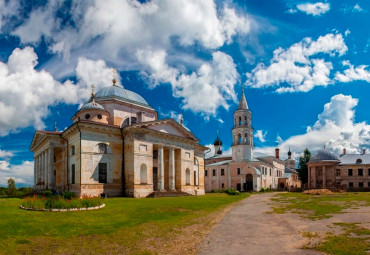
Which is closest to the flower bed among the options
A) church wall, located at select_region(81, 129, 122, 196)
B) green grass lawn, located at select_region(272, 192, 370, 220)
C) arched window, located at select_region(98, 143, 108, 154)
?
green grass lawn, located at select_region(272, 192, 370, 220)

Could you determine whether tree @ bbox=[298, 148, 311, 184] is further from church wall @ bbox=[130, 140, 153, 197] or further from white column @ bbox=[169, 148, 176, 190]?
church wall @ bbox=[130, 140, 153, 197]

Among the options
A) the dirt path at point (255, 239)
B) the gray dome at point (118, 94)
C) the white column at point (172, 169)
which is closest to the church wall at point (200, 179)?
the white column at point (172, 169)

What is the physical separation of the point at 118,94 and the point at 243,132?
33831 millimetres

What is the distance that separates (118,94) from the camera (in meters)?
39.1

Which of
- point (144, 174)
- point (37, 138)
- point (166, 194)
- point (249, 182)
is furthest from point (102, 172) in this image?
point (249, 182)

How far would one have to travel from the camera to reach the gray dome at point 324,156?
6412 centimetres

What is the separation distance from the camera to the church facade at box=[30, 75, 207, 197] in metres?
29.7

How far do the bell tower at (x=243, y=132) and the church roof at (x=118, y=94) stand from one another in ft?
94.2

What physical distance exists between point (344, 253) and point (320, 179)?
206 feet

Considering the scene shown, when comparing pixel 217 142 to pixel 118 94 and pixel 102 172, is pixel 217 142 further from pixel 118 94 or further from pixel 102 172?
pixel 102 172

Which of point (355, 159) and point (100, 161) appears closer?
point (100, 161)

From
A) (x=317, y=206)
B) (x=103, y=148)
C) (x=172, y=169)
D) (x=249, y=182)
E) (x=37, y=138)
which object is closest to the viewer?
(x=317, y=206)

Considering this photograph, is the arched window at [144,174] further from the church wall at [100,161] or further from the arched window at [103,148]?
the arched window at [103,148]

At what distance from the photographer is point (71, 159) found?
31359 millimetres
